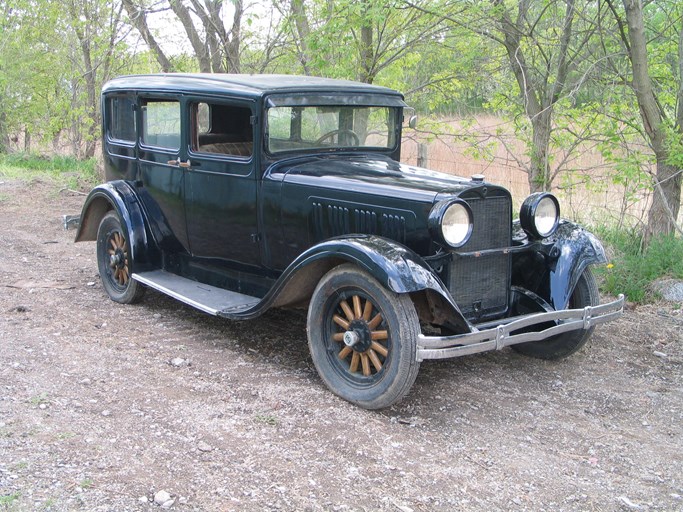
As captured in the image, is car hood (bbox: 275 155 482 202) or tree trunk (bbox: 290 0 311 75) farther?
tree trunk (bbox: 290 0 311 75)

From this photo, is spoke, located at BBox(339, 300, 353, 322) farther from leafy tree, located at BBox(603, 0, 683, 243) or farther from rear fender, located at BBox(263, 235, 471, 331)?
leafy tree, located at BBox(603, 0, 683, 243)

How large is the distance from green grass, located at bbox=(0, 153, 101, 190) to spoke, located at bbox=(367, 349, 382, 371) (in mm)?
8978

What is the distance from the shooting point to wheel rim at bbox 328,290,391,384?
3904 mm

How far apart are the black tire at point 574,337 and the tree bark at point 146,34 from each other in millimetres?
7128

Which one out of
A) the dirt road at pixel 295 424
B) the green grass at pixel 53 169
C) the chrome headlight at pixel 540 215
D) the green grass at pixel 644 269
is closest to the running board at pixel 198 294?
the dirt road at pixel 295 424

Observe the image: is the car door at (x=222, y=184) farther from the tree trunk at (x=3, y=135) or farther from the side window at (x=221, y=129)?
the tree trunk at (x=3, y=135)

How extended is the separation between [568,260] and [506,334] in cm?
92

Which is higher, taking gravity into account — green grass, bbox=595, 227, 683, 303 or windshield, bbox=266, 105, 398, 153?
windshield, bbox=266, 105, 398, 153

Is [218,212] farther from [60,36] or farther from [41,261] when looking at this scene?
[60,36]

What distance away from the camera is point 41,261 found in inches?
282

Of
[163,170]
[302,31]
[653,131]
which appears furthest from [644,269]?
[302,31]

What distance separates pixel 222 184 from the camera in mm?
4961

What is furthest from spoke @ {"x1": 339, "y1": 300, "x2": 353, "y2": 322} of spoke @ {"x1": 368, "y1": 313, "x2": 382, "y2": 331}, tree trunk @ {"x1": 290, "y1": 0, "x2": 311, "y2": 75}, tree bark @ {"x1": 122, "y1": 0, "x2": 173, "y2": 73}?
tree bark @ {"x1": 122, "y1": 0, "x2": 173, "y2": 73}

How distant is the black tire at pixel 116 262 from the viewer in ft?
18.7
